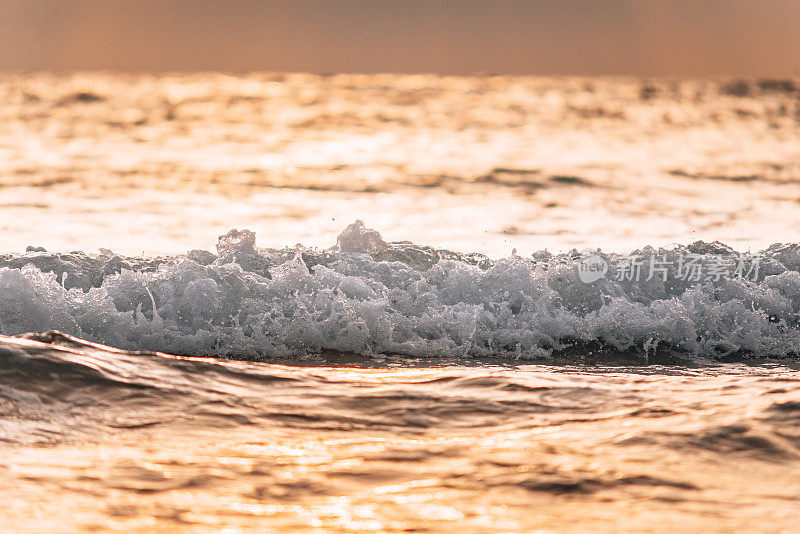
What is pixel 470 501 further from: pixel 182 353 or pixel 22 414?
pixel 182 353

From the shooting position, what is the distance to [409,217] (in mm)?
9586

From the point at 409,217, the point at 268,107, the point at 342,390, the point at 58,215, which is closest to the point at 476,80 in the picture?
the point at 268,107

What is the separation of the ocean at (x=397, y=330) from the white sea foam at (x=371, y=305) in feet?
0.06

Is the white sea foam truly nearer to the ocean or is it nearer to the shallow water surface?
the ocean

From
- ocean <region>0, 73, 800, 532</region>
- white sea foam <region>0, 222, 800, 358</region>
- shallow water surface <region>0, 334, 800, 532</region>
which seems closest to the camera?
shallow water surface <region>0, 334, 800, 532</region>

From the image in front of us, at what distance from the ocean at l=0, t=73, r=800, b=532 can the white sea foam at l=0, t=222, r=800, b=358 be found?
0.06 ft

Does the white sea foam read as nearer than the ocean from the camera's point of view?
No

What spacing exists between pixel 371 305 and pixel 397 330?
0.23m

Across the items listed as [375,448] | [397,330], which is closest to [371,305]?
[397,330]

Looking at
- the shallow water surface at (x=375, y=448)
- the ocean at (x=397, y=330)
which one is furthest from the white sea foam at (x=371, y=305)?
the shallow water surface at (x=375, y=448)

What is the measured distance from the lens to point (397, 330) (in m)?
5.32

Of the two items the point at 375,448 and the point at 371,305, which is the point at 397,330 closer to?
the point at 371,305

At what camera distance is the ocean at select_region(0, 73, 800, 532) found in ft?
6.78

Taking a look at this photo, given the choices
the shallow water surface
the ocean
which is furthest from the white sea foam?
the shallow water surface
